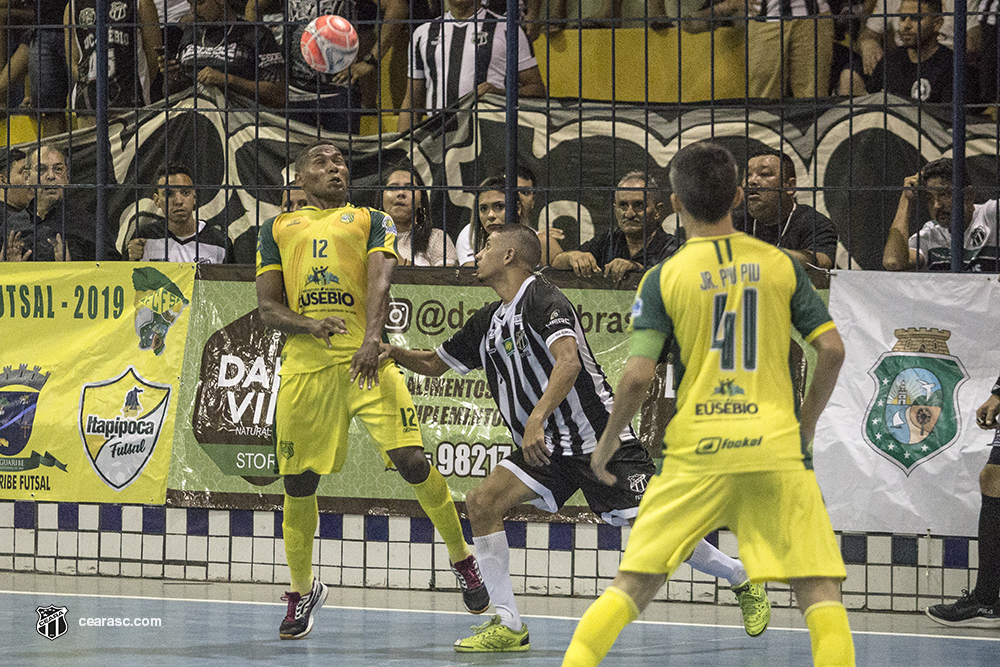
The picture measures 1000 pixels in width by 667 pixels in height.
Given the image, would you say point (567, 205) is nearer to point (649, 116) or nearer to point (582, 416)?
point (649, 116)

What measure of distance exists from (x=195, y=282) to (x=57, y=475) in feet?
5.00

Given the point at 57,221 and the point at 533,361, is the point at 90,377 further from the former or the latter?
the point at 533,361

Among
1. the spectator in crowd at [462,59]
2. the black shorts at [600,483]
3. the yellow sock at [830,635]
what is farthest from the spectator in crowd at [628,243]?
the yellow sock at [830,635]

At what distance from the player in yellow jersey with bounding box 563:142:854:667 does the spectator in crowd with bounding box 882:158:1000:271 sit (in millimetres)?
3750

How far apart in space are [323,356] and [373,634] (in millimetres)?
1412

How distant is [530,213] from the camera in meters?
8.38

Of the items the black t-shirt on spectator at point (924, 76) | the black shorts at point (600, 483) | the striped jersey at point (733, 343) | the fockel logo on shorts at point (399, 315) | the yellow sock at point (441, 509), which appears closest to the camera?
the striped jersey at point (733, 343)

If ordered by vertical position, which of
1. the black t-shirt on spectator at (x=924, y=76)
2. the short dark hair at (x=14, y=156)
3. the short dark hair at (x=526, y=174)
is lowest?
the short dark hair at (x=526, y=174)

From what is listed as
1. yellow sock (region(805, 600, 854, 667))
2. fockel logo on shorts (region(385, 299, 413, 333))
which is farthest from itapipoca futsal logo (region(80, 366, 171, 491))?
yellow sock (region(805, 600, 854, 667))

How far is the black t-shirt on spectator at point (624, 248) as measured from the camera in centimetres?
810

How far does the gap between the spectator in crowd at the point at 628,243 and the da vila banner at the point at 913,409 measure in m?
1.22

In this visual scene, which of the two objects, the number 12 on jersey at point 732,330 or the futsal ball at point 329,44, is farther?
the futsal ball at point 329,44

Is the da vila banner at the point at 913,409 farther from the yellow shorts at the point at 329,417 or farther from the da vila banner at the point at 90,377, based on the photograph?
the da vila banner at the point at 90,377

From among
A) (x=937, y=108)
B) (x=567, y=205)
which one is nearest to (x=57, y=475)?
(x=567, y=205)
